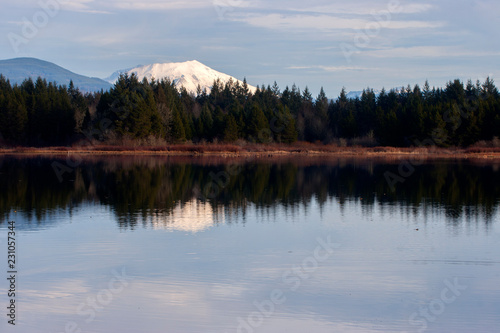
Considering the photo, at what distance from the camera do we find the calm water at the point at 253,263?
9242mm

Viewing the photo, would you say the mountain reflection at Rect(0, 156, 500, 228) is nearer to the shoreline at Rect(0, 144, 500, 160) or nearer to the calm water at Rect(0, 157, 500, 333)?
the calm water at Rect(0, 157, 500, 333)

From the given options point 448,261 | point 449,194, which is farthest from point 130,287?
point 449,194

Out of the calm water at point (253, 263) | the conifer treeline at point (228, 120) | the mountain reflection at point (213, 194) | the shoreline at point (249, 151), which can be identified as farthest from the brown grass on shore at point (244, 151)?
the calm water at point (253, 263)

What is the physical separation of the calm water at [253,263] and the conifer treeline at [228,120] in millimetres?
54874

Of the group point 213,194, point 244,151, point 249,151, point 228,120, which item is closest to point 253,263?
point 213,194

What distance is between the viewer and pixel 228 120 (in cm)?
8350

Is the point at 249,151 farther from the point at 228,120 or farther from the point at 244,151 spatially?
the point at 228,120

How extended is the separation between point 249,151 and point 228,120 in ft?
30.0

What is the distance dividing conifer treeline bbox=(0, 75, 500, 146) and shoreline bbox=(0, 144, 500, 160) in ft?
9.06

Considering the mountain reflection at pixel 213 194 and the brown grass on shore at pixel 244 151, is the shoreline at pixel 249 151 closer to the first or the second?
the brown grass on shore at pixel 244 151

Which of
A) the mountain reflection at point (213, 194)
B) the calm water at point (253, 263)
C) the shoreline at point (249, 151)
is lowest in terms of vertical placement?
the calm water at point (253, 263)

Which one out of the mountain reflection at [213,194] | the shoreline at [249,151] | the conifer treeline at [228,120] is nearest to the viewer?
the mountain reflection at [213,194]

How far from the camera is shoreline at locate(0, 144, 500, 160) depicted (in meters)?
72.3

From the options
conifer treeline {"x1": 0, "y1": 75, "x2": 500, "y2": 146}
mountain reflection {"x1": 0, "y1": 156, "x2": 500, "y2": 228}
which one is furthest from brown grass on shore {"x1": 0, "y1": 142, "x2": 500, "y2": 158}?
mountain reflection {"x1": 0, "y1": 156, "x2": 500, "y2": 228}
